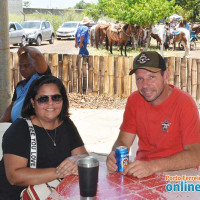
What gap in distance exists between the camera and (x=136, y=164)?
2279 millimetres

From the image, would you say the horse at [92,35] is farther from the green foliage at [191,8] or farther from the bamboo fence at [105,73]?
the bamboo fence at [105,73]

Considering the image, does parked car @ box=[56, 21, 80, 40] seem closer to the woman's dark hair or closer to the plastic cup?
the woman's dark hair

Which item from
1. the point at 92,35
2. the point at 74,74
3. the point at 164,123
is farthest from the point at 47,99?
the point at 92,35

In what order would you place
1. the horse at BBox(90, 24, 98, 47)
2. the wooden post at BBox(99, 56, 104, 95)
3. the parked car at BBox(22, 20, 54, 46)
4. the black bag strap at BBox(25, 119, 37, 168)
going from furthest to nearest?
the parked car at BBox(22, 20, 54, 46)
the horse at BBox(90, 24, 98, 47)
the wooden post at BBox(99, 56, 104, 95)
the black bag strap at BBox(25, 119, 37, 168)

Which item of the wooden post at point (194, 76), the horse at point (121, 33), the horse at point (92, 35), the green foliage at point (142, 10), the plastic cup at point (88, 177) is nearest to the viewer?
the plastic cup at point (88, 177)

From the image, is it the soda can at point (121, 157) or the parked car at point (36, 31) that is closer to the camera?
the soda can at point (121, 157)

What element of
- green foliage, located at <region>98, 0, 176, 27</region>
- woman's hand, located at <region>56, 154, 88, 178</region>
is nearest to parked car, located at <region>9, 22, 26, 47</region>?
green foliage, located at <region>98, 0, 176, 27</region>

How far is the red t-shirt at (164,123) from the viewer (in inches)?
102

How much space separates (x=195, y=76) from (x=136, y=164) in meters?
6.03

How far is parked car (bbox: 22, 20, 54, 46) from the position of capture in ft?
84.5

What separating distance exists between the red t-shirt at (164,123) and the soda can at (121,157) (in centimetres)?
49

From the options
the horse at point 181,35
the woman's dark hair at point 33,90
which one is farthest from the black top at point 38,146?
the horse at point 181,35

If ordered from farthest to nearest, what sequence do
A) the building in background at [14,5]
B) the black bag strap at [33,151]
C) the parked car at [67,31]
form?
the building in background at [14,5], the parked car at [67,31], the black bag strap at [33,151]

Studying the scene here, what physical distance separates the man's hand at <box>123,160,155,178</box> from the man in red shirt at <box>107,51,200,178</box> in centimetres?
20
